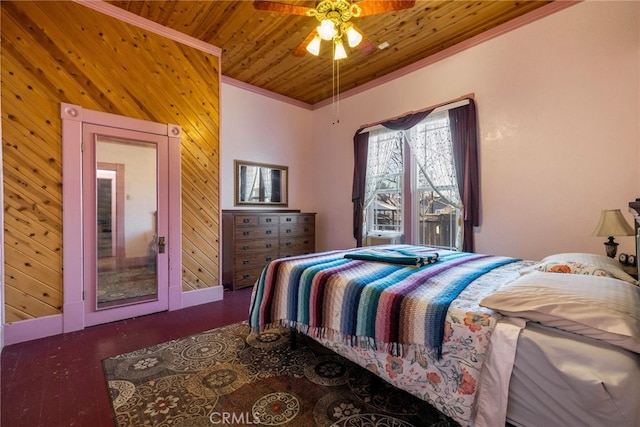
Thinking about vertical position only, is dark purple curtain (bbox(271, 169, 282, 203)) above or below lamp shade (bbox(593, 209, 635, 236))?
above

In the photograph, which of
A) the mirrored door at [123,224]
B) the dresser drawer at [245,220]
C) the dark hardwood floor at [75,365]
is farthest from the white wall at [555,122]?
the mirrored door at [123,224]

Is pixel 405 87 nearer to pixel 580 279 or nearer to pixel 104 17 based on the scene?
pixel 580 279

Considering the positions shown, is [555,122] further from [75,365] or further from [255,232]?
[75,365]

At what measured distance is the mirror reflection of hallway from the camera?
9.31ft

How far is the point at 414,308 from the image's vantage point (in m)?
1.41

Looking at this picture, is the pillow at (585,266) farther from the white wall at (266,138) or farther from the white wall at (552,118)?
the white wall at (266,138)

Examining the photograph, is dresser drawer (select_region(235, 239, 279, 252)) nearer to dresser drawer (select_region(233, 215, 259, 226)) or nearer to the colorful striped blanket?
dresser drawer (select_region(233, 215, 259, 226))

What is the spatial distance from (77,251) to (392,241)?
373cm

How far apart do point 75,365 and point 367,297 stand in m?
2.23

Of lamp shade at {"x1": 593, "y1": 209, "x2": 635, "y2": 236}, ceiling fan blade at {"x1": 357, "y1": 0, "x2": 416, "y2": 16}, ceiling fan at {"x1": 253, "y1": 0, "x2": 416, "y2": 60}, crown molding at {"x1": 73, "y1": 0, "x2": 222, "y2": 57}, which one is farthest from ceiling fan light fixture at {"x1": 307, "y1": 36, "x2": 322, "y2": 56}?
lamp shade at {"x1": 593, "y1": 209, "x2": 635, "y2": 236}

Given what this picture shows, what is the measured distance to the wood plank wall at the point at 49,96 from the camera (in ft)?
7.84

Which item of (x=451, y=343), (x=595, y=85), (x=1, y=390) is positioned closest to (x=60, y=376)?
(x=1, y=390)

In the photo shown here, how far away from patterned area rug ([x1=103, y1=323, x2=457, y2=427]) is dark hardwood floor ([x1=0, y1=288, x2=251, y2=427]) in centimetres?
11

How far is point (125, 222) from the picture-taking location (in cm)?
297
